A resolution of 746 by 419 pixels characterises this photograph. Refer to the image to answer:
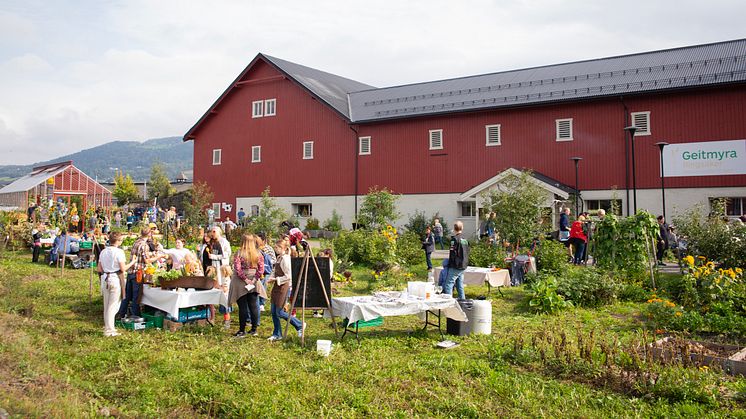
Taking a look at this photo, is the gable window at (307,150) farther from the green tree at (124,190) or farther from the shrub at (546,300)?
the green tree at (124,190)

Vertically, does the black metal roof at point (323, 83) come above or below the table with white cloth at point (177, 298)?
above

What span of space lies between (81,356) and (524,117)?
→ 73.8 feet

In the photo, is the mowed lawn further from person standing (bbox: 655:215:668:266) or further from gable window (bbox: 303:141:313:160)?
gable window (bbox: 303:141:313:160)

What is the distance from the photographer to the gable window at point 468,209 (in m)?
27.1

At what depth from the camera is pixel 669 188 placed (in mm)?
22625

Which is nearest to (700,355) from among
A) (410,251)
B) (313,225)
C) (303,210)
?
(410,251)

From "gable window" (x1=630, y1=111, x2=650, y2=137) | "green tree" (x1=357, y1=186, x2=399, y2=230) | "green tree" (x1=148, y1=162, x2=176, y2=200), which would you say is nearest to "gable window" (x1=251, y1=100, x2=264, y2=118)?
"green tree" (x1=357, y1=186, x2=399, y2=230)

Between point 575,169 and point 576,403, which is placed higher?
point 575,169

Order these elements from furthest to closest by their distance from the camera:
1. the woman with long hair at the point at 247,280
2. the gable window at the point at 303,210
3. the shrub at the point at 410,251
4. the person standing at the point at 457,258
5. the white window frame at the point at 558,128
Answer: the gable window at the point at 303,210 → the white window frame at the point at 558,128 → the shrub at the point at 410,251 → the person standing at the point at 457,258 → the woman with long hair at the point at 247,280

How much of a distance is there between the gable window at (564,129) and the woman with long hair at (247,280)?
19.5 metres

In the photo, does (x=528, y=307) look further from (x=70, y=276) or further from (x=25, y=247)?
(x=25, y=247)

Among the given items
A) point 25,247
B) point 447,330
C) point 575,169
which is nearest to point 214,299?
point 447,330

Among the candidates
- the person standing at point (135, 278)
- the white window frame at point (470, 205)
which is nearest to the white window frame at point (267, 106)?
the white window frame at point (470, 205)

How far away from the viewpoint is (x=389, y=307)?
804 cm
